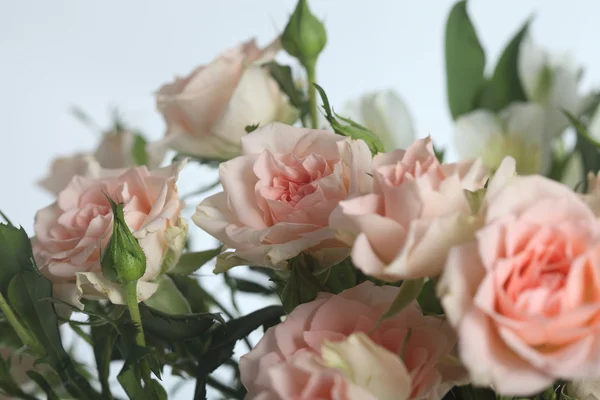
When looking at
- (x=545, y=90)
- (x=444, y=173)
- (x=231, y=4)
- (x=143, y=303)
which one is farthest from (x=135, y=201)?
(x=231, y=4)

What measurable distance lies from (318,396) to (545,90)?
32cm

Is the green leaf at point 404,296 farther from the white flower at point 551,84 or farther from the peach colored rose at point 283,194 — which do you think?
the white flower at point 551,84

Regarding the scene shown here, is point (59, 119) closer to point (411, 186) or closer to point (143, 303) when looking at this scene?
point (143, 303)

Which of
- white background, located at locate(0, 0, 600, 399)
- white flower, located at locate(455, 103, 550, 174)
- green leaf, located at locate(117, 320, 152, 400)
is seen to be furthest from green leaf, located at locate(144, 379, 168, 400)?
white background, located at locate(0, 0, 600, 399)

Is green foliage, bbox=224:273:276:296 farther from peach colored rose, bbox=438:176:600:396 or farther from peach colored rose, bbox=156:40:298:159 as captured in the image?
peach colored rose, bbox=438:176:600:396

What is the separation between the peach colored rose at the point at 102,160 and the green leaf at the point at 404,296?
0.29m

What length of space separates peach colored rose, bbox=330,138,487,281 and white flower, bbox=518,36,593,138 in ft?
0.82

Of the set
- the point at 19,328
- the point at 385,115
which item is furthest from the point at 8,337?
the point at 385,115

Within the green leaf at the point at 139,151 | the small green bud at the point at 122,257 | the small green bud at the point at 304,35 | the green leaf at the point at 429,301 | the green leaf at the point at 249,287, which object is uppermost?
the small green bud at the point at 304,35

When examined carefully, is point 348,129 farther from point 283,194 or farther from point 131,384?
point 131,384

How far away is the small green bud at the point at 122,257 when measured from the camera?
320 millimetres

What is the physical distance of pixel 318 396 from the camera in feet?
0.86

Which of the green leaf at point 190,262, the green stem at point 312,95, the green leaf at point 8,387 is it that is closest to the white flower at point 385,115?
the green stem at point 312,95

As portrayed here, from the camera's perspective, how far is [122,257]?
324 millimetres
